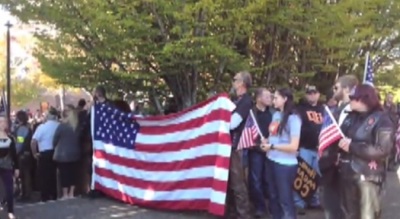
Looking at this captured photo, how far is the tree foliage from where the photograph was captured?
10.5m

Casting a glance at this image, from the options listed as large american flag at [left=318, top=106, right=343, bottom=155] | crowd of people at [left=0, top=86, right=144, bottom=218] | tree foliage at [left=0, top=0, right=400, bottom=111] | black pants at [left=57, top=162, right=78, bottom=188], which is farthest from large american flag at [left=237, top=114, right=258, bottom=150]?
black pants at [left=57, top=162, right=78, bottom=188]

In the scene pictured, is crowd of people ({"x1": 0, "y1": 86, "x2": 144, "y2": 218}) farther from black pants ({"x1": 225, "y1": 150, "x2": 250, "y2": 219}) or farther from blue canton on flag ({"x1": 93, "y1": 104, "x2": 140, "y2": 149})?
black pants ({"x1": 225, "y1": 150, "x2": 250, "y2": 219})

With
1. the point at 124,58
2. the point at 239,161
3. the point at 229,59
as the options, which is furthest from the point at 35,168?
the point at 239,161

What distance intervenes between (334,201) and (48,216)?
13.8 feet

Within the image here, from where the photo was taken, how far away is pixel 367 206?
6.14 m

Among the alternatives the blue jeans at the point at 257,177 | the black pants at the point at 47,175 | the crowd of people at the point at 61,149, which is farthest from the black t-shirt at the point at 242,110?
the black pants at the point at 47,175

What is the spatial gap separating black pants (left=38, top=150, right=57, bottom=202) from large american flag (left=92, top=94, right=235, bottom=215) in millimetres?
1641

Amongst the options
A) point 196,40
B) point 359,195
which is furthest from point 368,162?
point 196,40

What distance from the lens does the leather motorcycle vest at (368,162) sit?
6074 mm

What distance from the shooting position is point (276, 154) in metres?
7.48

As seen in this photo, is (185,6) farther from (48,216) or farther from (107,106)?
(48,216)

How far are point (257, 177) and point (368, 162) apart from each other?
3.06 metres

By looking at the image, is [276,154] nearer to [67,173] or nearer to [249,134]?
[249,134]

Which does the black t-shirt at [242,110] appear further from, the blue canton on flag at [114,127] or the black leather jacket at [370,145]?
the black leather jacket at [370,145]
